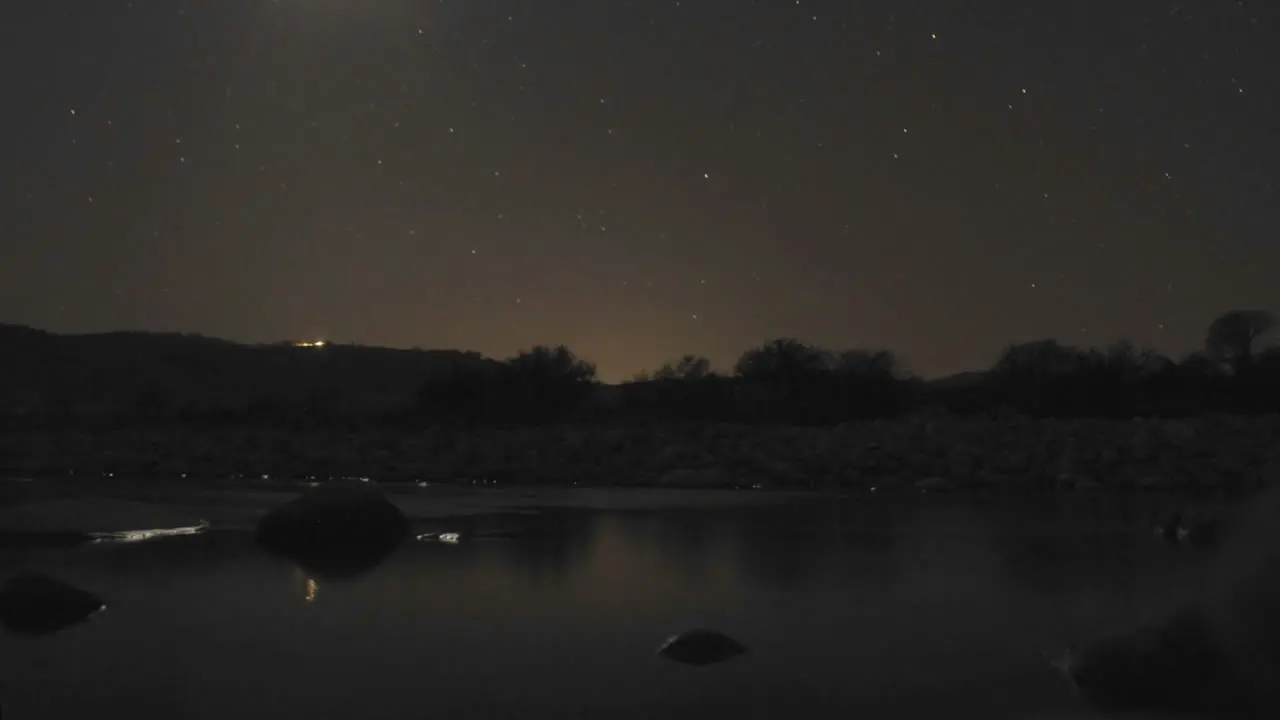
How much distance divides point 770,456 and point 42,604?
52.0 feet

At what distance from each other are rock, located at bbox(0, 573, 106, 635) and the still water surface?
15 cm

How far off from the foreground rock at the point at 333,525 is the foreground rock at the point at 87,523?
123cm

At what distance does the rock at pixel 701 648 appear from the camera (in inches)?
217

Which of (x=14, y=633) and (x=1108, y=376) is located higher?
(x=1108, y=376)

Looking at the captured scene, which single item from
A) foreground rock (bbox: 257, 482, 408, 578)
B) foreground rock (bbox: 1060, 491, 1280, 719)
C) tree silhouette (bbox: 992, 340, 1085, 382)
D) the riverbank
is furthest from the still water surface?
tree silhouette (bbox: 992, 340, 1085, 382)

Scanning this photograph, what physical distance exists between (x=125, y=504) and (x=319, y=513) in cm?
301

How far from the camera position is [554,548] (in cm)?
984

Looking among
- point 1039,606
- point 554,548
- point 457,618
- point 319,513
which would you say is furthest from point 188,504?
point 1039,606

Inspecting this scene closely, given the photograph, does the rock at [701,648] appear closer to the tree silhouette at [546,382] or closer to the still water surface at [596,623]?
the still water surface at [596,623]

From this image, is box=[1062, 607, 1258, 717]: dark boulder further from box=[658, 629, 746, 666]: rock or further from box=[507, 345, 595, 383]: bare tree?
box=[507, 345, 595, 383]: bare tree

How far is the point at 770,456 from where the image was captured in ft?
69.7

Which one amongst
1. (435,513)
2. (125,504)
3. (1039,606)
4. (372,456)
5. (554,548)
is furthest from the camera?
(372,456)

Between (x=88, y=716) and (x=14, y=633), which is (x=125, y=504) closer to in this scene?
(x=14, y=633)

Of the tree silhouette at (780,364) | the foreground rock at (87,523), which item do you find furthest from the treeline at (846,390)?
the foreground rock at (87,523)
